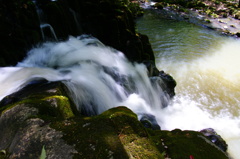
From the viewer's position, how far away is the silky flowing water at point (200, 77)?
8412mm

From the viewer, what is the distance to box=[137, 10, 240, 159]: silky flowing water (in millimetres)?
8412

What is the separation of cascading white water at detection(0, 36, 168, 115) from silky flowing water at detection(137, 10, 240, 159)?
1541 millimetres

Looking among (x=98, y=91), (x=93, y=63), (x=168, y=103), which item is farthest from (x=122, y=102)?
(x=168, y=103)

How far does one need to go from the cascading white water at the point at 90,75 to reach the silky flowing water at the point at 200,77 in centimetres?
154

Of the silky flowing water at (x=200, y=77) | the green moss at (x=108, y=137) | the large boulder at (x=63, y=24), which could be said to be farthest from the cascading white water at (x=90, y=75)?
the green moss at (x=108, y=137)

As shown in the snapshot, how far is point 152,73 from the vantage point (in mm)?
10180

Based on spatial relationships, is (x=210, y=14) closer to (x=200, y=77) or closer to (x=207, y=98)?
(x=200, y=77)

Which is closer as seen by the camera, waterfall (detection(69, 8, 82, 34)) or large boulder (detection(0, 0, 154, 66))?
large boulder (detection(0, 0, 154, 66))

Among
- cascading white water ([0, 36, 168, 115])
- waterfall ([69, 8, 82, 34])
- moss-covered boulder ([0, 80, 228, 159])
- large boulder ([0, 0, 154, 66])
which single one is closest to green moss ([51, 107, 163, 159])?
moss-covered boulder ([0, 80, 228, 159])

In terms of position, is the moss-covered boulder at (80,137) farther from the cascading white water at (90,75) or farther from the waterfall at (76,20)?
the waterfall at (76,20)

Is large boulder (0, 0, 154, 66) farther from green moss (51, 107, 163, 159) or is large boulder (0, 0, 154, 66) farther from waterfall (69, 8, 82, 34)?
green moss (51, 107, 163, 159)

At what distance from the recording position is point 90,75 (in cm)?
650

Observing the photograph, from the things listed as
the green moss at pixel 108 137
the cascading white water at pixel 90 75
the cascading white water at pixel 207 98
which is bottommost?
the cascading white water at pixel 207 98

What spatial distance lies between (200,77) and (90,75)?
8544mm
